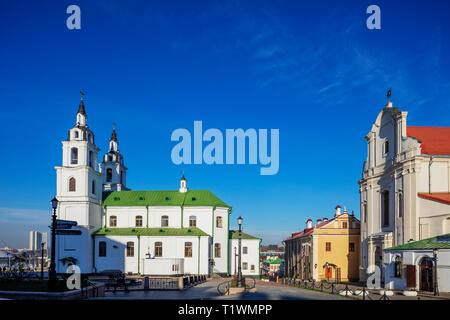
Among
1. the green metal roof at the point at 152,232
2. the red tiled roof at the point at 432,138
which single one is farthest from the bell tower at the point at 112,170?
the red tiled roof at the point at 432,138

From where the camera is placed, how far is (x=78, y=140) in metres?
52.7

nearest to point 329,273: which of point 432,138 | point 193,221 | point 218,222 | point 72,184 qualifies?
point 218,222

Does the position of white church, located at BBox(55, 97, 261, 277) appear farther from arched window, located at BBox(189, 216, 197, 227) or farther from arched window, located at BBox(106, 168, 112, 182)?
arched window, located at BBox(106, 168, 112, 182)

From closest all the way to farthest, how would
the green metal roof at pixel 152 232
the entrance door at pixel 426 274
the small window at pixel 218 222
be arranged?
the entrance door at pixel 426 274, the green metal roof at pixel 152 232, the small window at pixel 218 222

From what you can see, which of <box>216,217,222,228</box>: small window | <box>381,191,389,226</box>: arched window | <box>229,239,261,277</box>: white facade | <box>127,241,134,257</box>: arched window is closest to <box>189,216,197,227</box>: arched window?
<box>216,217,222,228</box>: small window

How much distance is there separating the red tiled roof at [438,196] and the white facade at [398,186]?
116mm

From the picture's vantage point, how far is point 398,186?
39.3 meters

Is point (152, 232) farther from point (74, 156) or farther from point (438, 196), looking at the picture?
point (438, 196)

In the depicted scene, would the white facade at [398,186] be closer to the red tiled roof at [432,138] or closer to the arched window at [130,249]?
the red tiled roof at [432,138]

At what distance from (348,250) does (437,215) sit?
1917cm

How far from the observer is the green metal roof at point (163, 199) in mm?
56469

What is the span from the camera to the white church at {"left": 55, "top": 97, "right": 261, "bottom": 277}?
51906mm

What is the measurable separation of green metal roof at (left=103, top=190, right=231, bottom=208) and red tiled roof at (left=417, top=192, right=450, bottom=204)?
26086 mm
